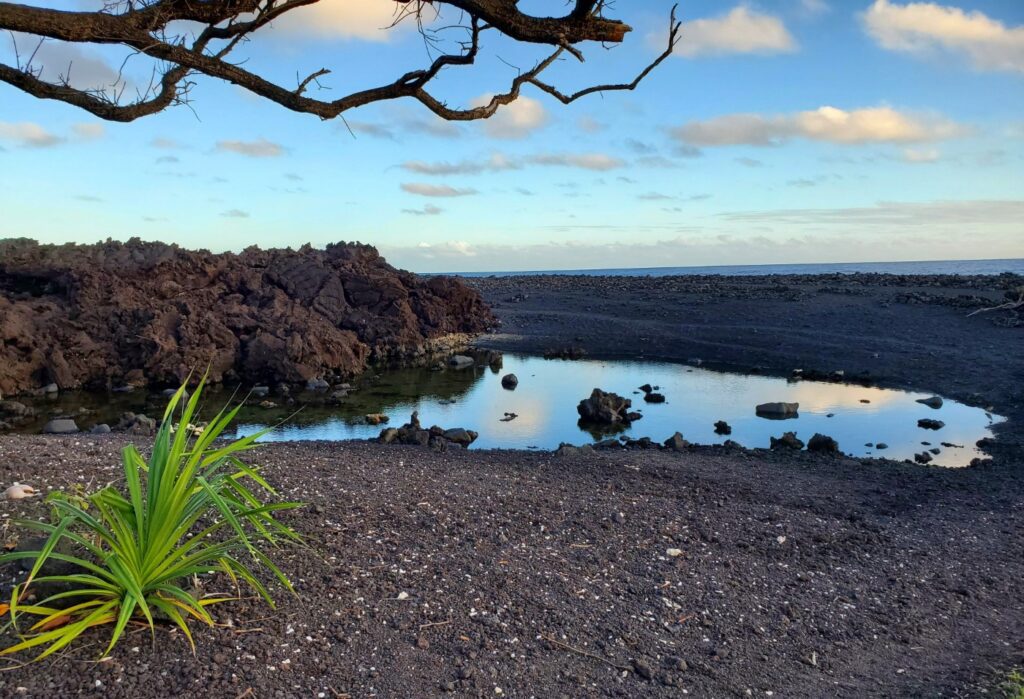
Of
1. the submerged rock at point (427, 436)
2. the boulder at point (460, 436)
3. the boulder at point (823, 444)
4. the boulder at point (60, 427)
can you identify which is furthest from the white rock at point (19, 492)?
the boulder at point (823, 444)

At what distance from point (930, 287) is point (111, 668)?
33231mm

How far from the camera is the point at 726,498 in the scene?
682cm

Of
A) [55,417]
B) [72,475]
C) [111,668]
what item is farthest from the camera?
[55,417]

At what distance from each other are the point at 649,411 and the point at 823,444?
358 cm

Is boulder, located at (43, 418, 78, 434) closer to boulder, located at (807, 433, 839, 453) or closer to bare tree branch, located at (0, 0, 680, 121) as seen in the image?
bare tree branch, located at (0, 0, 680, 121)

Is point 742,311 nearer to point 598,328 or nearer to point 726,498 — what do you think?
point 598,328

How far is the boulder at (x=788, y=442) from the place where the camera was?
33.5ft

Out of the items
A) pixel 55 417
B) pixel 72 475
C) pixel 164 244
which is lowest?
pixel 55 417

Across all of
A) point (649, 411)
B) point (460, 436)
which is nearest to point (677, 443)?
point (460, 436)

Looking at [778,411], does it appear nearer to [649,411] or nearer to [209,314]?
[649,411]

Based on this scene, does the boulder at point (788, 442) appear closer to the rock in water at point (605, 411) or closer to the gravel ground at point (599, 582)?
the gravel ground at point (599, 582)

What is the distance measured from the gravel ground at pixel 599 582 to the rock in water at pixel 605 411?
3.13 metres

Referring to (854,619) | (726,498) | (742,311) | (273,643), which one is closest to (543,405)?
(726,498)

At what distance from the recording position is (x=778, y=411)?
12719 millimetres
